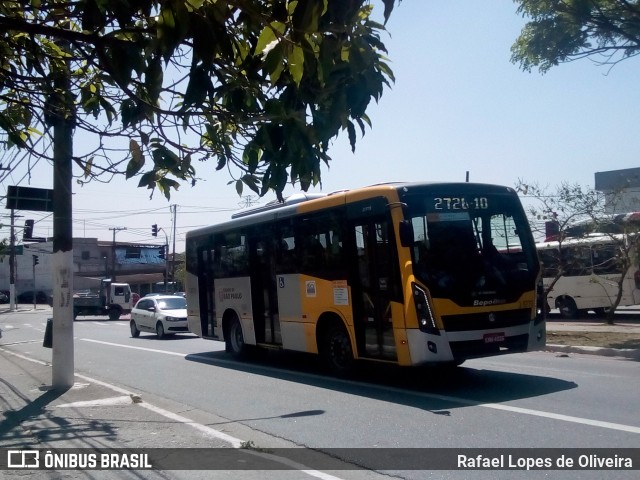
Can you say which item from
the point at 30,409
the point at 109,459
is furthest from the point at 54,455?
the point at 30,409

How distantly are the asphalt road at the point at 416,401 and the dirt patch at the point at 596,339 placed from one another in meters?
1.12

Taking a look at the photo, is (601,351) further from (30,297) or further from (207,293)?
(30,297)

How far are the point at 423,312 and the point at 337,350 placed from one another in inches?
118

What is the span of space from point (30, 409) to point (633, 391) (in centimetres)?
887

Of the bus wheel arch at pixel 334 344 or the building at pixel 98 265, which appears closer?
the bus wheel arch at pixel 334 344

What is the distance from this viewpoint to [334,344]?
13531 millimetres

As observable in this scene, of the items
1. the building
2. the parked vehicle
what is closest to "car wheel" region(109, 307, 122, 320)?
the building

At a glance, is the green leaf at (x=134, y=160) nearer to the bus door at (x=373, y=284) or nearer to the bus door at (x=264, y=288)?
the bus door at (x=373, y=284)

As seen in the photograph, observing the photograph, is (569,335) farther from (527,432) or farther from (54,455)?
(54,455)

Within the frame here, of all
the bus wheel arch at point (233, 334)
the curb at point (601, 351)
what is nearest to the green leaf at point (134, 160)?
the bus wheel arch at point (233, 334)

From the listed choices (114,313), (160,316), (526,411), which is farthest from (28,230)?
(526,411)

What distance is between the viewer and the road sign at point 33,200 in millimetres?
12817

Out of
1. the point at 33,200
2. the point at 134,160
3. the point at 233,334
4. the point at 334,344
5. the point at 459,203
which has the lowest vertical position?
the point at 334,344

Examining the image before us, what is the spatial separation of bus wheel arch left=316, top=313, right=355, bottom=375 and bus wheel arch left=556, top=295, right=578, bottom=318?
1628 cm
